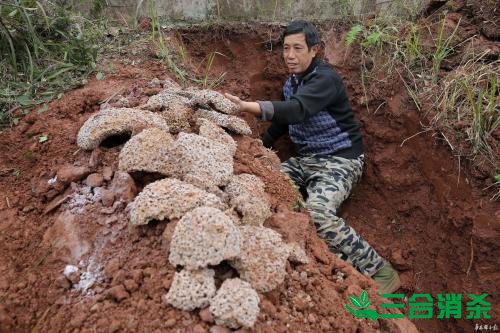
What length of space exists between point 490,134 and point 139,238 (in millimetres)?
2080

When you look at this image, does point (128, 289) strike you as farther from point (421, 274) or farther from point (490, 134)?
point (490, 134)

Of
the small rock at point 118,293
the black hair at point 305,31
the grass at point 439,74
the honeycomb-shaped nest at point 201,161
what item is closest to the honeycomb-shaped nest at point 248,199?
the honeycomb-shaped nest at point 201,161

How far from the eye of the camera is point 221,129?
207 centimetres

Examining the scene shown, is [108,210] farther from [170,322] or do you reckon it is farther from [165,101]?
[165,101]

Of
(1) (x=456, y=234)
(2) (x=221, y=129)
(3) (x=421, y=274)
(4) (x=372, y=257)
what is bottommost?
(3) (x=421, y=274)

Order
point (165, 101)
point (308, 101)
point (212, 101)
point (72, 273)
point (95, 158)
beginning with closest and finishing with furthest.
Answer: point (72, 273) < point (95, 158) < point (165, 101) < point (212, 101) < point (308, 101)

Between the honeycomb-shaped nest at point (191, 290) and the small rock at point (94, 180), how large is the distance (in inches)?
24.4

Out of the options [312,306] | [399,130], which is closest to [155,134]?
[312,306]

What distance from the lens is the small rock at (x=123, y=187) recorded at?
159 cm

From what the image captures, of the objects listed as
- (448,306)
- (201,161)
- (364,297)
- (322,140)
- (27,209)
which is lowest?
(448,306)

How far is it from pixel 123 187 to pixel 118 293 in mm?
455

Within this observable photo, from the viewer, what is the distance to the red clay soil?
1351 mm

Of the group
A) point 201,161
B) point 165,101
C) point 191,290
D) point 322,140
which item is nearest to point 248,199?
point 201,161

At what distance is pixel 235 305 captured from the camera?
1.26 meters
